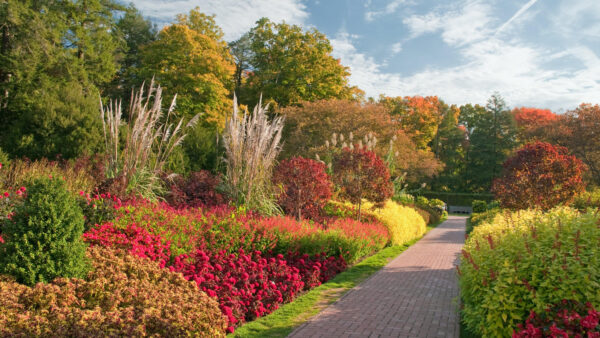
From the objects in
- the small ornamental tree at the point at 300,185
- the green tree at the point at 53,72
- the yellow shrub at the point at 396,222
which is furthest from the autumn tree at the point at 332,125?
the green tree at the point at 53,72

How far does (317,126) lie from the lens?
19.4 metres

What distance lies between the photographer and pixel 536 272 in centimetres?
346

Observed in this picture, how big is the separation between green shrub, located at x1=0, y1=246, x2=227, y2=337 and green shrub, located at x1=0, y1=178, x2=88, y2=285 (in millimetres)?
152

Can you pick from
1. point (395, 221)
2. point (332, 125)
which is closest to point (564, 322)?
point (395, 221)

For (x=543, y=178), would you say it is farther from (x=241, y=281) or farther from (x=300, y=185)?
(x=241, y=281)

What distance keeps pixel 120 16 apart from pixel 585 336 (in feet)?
108

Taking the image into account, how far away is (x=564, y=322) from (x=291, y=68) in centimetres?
2392

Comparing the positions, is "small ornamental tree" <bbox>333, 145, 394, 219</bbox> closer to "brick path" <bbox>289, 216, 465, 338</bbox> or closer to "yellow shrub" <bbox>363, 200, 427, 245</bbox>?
"yellow shrub" <bbox>363, 200, 427, 245</bbox>

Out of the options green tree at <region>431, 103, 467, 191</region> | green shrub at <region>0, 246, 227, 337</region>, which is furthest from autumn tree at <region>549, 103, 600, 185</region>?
green shrub at <region>0, 246, 227, 337</region>

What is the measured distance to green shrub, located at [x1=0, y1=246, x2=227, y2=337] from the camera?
10.9 feet

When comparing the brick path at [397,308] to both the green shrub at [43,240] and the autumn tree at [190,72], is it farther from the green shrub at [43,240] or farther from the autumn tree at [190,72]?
the autumn tree at [190,72]

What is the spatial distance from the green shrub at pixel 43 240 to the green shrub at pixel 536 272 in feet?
13.5

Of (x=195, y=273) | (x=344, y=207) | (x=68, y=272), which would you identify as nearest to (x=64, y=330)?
(x=68, y=272)

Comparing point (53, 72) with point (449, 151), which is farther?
point (449, 151)
